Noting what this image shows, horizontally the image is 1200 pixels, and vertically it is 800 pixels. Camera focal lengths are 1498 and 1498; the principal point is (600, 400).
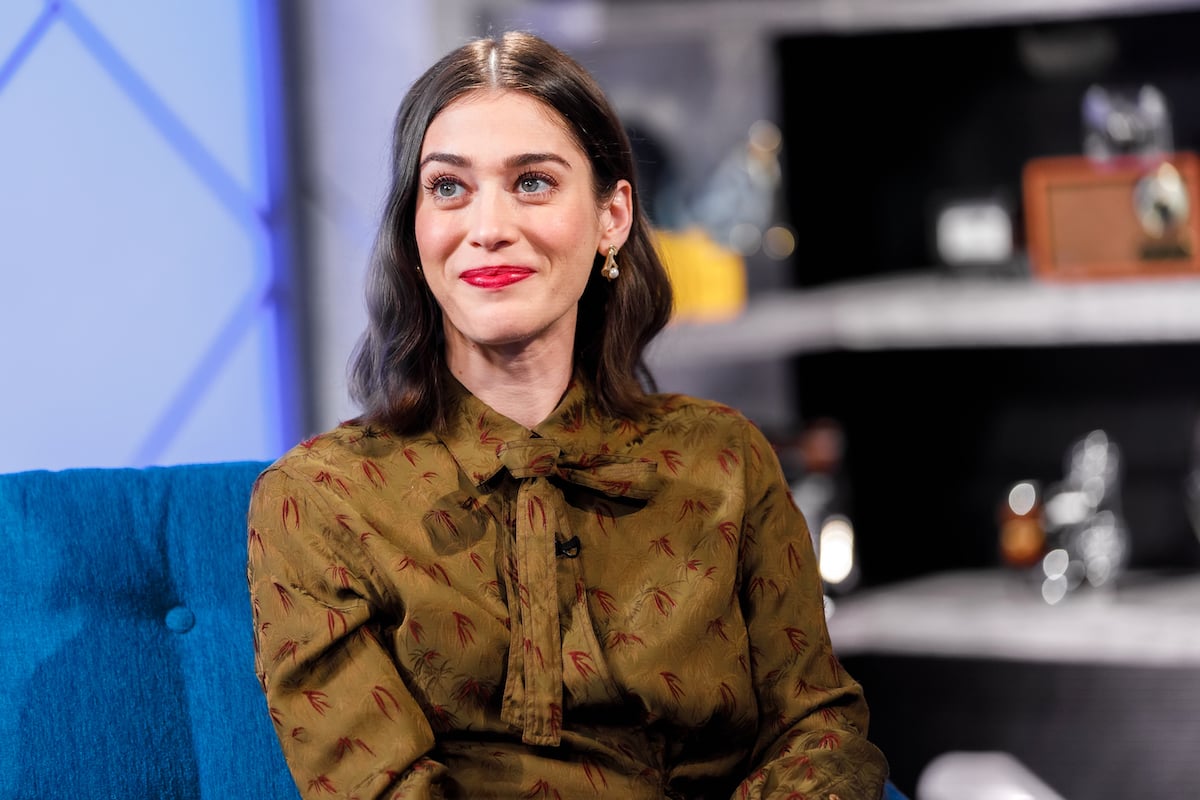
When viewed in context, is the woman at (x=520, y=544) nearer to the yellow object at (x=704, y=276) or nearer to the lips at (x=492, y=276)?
the lips at (x=492, y=276)

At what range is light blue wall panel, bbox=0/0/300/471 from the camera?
2.01 m

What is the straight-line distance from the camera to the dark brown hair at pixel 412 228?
1.37 m

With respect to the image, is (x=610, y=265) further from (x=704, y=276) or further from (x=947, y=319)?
(x=947, y=319)

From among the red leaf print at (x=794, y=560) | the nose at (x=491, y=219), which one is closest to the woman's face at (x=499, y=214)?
the nose at (x=491, y=219)

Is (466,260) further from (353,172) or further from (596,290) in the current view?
(353,172)

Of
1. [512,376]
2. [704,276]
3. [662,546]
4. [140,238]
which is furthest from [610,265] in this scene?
[704,276]

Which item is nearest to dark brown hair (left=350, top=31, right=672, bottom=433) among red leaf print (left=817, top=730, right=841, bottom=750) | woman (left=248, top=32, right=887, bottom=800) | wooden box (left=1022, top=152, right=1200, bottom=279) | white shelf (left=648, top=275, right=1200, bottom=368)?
woman (left=248, top=32, right=887, bottom=800)

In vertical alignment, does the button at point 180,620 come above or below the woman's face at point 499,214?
below

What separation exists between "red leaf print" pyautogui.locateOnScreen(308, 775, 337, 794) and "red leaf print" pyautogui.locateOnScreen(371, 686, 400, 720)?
72 millimetres

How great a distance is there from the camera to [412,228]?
1.41 meters

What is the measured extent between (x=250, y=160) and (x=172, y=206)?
0.24 metres

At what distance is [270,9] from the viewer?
254 centimetres

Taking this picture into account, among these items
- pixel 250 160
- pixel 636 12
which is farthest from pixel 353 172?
pixel 636 12

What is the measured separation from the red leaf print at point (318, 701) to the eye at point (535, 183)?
1.58 feet
